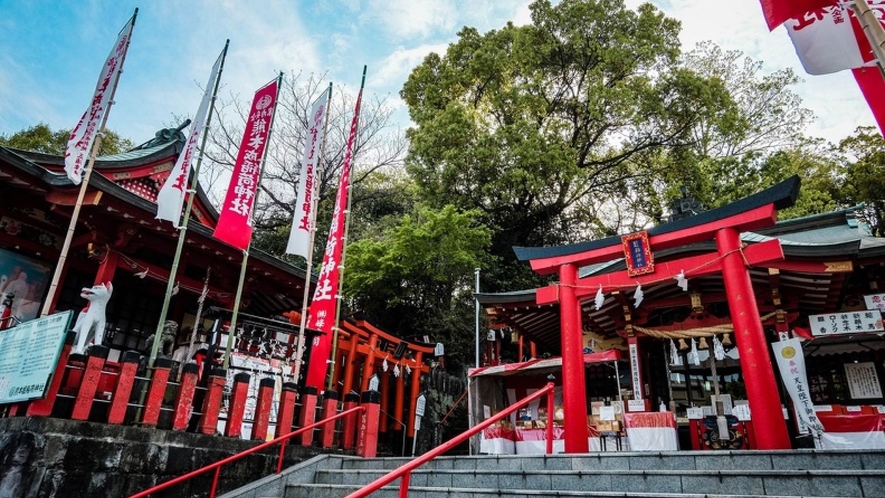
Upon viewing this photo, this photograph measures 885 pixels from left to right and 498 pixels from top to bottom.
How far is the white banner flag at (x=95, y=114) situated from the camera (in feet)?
26.8

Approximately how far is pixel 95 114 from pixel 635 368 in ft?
42.9

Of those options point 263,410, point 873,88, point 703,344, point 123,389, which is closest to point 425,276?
point 703,344

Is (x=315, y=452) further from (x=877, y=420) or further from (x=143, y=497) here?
(x=877, y=420)

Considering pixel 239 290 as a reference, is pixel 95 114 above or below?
above

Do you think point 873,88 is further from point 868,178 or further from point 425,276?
point 868,178

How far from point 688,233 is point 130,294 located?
1214 cm

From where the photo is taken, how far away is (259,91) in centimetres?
1030

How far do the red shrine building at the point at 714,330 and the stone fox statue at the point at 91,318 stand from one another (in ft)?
25.0

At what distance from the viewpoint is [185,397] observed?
272 inches

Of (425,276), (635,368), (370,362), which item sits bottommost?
(635,368)

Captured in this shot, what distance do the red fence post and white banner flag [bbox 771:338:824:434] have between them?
7923mm

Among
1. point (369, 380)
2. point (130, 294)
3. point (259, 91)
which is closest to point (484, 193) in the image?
point (369, 380)

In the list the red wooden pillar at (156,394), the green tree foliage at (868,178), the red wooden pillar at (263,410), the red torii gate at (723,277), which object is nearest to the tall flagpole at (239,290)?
the red wooden pillar at (263,410)

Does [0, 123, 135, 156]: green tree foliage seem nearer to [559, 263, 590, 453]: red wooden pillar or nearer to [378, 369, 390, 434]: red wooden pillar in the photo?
[378, 369, 390, 434]: red wooden pillar
